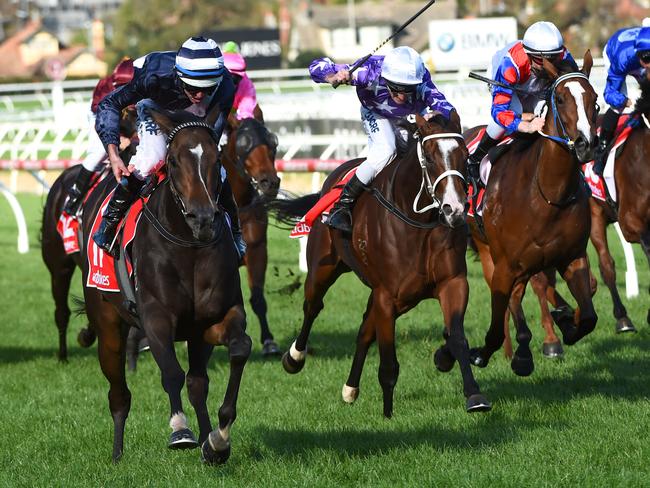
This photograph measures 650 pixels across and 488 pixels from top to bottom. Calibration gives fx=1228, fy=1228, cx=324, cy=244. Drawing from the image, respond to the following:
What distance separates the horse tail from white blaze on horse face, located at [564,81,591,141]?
2.59 metres

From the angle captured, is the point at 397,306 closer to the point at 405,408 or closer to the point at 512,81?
the point at 405,408

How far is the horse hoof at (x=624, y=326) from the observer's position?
9234mm

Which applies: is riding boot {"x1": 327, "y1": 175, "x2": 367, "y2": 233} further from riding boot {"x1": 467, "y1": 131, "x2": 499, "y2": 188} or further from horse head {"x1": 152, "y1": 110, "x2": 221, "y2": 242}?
horse head {"x1": 152, "y1": 110, "x2": 221, "y2": 242}

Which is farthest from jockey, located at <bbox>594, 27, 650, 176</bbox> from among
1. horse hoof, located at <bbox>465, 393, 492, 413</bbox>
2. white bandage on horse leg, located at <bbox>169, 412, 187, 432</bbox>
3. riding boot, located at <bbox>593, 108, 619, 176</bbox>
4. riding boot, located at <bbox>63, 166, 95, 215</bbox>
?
white bandage on horse leg, located at <bbox>169, 412, 187, 432</bbox>

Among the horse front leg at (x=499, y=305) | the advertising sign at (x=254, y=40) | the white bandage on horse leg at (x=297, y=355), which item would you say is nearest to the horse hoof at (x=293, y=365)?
the white bandage on horse leg at (x=297, y=355)

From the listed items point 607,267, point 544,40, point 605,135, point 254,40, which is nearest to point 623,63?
point 605,135

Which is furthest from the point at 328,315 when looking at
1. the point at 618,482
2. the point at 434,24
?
the point at 434,24

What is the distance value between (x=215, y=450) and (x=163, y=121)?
1.50 metres

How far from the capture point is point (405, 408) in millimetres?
7246

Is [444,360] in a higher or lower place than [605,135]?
lower

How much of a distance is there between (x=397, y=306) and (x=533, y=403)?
102 cm

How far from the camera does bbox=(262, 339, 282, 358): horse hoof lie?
948cm

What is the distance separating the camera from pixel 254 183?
966 cm

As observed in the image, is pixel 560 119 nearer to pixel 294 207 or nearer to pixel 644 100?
pixel 644 100
